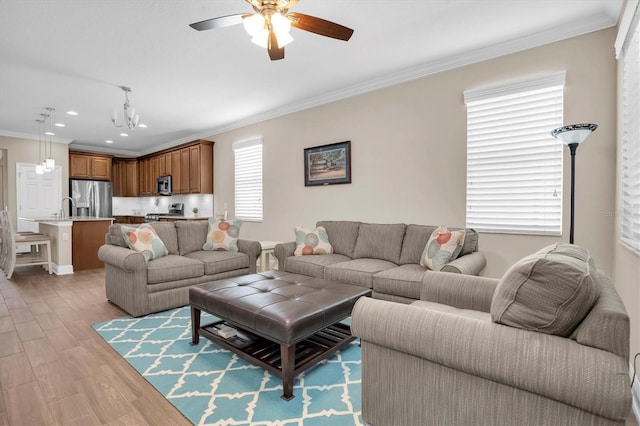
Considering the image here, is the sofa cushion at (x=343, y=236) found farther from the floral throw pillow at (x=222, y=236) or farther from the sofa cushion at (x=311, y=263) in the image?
the floral throw pillow at (x=222, y=236)

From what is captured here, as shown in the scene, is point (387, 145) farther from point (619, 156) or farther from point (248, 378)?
point (248, 378)

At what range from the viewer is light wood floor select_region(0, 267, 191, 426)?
5.57ft

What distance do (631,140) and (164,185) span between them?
795 cm

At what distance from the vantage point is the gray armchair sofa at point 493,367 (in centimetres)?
98

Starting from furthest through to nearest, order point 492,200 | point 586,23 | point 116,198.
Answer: point 116,198 → point 492,200 → point 586,23

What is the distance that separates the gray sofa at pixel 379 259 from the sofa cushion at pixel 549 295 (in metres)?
1.29

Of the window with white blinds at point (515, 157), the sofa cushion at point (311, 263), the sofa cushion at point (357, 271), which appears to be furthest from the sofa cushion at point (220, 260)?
the window with white blinds at point (515, 157)

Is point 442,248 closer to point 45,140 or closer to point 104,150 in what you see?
point 45,140

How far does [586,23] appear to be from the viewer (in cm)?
272

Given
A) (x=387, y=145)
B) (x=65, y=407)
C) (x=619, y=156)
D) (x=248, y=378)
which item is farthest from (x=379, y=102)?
(x=65, y=407)

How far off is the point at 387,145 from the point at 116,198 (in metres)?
8.21

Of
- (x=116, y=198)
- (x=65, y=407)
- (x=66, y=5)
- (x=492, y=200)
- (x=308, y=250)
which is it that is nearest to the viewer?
(x=65, y=407)

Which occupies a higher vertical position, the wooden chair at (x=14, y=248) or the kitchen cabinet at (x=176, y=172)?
the kitchen cabinet at (x=176, y=172)

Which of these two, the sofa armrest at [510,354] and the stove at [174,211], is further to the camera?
the stove at [174,211]
